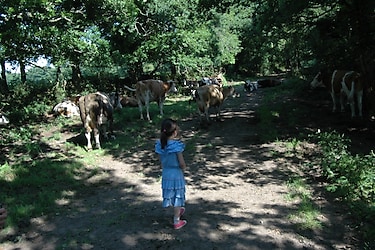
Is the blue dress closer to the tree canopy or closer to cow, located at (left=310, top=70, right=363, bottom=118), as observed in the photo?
the tree canopy

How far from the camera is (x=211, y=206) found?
5.90 metres

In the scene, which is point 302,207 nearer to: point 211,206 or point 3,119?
point 211,206

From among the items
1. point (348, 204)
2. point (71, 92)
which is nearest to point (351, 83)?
point (348, 204)

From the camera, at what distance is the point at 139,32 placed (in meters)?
20.2

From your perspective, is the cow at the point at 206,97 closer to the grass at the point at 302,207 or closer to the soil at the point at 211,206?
the soil at the point at 211,206

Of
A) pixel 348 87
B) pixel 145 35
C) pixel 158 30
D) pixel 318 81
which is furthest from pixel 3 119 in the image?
pixel 318 81

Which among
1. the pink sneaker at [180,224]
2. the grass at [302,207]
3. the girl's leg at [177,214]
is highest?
the girl's leg at [177,214]

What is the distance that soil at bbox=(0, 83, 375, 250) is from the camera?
4.75 m

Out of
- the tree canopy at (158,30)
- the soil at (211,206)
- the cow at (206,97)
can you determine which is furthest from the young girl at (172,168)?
the cow at (206,97)

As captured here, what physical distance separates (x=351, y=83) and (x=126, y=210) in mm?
8673

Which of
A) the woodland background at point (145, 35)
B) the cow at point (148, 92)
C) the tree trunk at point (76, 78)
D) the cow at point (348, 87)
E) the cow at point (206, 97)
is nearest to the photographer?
the woodland background at point (145, 35)

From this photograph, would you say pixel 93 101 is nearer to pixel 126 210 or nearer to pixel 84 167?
pixel 84 167

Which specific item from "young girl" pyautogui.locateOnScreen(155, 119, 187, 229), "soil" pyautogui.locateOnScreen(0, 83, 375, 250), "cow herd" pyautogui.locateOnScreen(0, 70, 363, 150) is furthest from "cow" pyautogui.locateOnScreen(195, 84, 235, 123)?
"young girl" pyautogui.locateOnScreen(155, 119, 187, 229)

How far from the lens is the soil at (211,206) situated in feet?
15.6
